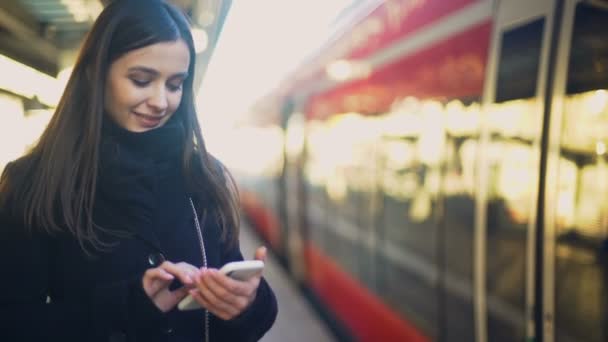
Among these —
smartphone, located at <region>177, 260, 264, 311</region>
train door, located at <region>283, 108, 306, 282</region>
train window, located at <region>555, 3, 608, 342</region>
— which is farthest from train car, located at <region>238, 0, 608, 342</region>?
smartphone, located at <region>177, 260, 264, 311</region>

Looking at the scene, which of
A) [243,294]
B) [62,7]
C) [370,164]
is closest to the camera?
[243,294]

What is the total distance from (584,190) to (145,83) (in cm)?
139

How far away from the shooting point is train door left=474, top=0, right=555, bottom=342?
6.41ft

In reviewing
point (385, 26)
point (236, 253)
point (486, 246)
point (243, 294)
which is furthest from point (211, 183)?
point (385, 26)

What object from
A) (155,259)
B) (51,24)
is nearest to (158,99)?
(155,259)

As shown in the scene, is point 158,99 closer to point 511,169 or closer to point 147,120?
point 147,120

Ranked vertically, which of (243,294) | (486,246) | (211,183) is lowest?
(486,246)

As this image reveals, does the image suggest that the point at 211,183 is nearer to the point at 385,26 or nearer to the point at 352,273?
the point at 385,26

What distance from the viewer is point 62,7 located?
2.84 metres

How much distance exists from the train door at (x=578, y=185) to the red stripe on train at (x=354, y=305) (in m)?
1.33

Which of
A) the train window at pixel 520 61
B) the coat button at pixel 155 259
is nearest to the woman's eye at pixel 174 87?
the coat button at pixel 155 259

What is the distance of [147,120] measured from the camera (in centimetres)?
109

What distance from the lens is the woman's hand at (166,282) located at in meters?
0.95

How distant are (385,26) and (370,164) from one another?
0.99 m
